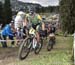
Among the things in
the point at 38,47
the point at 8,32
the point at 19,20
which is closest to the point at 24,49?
the point at 38,47

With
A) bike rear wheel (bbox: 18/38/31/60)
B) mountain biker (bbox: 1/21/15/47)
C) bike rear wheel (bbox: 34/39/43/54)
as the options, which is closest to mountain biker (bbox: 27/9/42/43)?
bike rear wheel (bbox: 34/39/43/54)

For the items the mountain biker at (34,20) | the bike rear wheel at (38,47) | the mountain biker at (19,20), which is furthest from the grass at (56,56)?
the mountain biker at (19,20)

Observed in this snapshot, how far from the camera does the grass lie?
5.44 m

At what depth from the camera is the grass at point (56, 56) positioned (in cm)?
544

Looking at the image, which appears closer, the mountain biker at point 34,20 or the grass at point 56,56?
the grass at point 56,56

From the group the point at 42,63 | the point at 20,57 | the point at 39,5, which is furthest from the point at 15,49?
the point at 39,5

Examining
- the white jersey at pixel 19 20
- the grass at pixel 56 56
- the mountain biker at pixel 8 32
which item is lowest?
the grass at pixel 56 56

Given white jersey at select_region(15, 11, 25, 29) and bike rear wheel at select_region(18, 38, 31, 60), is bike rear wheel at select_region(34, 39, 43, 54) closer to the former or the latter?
bike rear wheel at select_region(18, 38, 31, 60)

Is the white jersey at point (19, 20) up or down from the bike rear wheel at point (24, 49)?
up

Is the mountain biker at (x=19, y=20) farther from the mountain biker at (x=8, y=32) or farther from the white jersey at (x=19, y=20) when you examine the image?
the mountain biker at (x=8, y=32)

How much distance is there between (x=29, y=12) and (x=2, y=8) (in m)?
0.57

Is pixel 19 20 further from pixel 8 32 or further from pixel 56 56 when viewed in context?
pixel 56 56

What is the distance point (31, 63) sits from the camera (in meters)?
5.43

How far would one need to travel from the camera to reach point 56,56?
5.62m
